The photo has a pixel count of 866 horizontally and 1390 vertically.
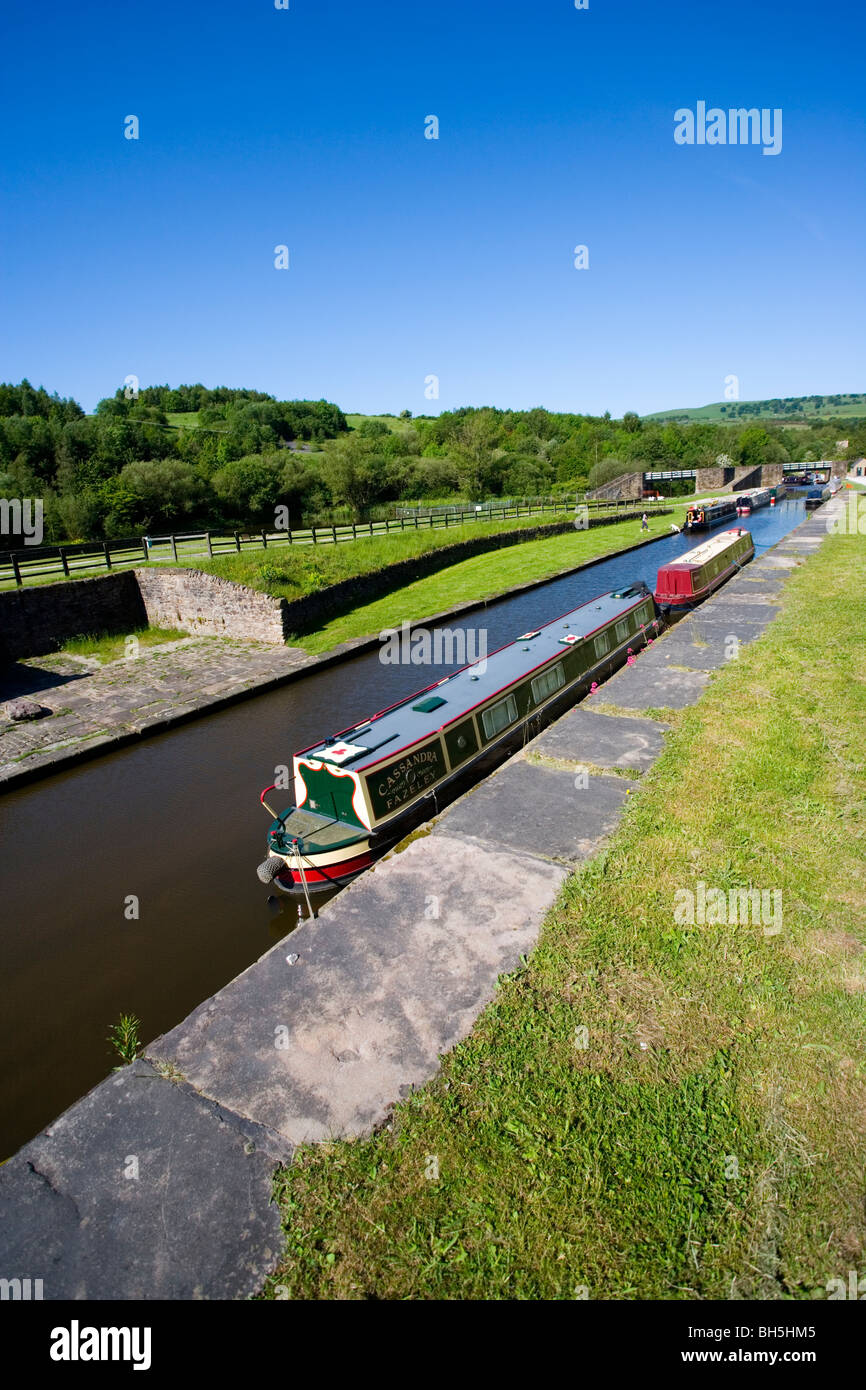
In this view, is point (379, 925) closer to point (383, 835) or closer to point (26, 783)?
point (383, 835)

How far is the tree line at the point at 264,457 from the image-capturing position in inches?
1881

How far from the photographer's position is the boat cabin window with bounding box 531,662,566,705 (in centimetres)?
1246

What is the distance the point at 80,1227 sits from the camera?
405 centimetres

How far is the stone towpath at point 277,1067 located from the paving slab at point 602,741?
2.86 feet

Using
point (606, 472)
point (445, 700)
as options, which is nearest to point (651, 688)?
point (445, 700)

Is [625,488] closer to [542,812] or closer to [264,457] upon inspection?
[264,457]

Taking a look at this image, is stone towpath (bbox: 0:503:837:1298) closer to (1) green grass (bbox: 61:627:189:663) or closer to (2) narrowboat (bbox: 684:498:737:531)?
(1) green grass (bbox: 61:627:189:663)

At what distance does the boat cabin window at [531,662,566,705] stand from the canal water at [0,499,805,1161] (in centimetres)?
488

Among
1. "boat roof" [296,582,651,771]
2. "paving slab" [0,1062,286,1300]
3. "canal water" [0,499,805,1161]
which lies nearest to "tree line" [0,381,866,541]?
"canal water" [0,499,805,1161]

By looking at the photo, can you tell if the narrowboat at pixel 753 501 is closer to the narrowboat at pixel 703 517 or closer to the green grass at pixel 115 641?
the narrowboat at pixel 703 517

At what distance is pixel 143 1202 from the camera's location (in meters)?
4.13

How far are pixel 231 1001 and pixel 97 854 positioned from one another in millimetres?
6216

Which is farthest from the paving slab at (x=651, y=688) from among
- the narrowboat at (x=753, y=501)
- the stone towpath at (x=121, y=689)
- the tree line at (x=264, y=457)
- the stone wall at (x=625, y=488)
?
the stone wall at (x=625, y=488)
